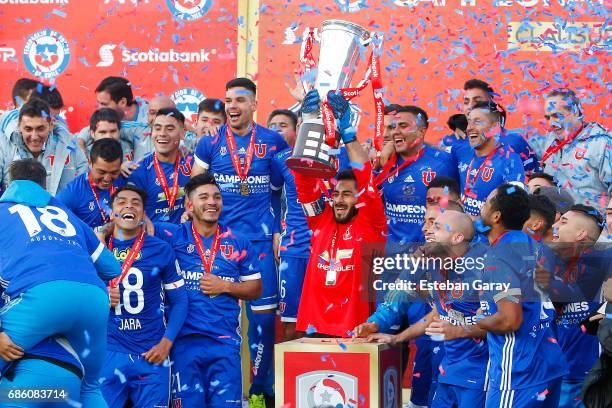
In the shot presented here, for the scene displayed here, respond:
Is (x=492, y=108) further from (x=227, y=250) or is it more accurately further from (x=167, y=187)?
(x=167, y=187)

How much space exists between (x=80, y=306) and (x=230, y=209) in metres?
2.72

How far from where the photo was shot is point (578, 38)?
397 inches

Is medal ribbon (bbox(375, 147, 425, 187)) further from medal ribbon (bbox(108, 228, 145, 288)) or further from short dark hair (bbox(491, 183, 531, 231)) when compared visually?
short dark hair (bbox(491, 183, 531, 231))

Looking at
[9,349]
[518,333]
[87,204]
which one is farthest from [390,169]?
[9,349]

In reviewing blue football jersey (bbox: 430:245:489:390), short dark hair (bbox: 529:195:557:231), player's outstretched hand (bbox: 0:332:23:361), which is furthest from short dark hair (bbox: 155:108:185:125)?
player's outstretched hand (bbox: 0:332:23:361)

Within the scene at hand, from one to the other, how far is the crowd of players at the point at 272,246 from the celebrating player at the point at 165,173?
0.02 meters

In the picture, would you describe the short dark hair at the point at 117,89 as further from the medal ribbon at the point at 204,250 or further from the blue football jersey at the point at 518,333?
the blue football jersey at the point at 518,333

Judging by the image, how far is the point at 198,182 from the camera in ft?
25.4

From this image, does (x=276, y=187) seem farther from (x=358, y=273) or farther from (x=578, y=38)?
(x=578, y=38)

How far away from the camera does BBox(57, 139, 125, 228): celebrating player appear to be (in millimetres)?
7922

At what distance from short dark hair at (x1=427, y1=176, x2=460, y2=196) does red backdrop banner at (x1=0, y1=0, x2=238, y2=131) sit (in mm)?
3475

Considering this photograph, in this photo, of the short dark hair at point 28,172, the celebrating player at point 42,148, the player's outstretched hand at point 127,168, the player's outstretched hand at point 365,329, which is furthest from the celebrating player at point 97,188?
the player's outstretched hand at point 365,329

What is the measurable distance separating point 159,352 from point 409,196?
2151 mm

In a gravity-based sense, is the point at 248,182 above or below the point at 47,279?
above
